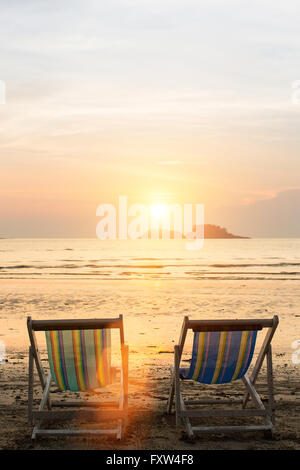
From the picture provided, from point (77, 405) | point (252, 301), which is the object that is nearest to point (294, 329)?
point (252, 301)

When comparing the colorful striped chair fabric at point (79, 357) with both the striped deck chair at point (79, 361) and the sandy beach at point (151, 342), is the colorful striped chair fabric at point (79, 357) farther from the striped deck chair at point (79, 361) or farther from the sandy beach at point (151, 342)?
the sandy beach at point (151, 342)

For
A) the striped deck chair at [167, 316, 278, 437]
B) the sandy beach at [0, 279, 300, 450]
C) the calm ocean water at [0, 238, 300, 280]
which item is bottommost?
the calm ocean water at [0, 238, 300, 280]

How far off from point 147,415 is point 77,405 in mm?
686

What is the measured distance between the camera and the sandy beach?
13.5 feet

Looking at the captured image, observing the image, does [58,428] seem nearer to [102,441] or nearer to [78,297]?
[102,441]

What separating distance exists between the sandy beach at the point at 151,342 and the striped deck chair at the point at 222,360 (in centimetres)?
16

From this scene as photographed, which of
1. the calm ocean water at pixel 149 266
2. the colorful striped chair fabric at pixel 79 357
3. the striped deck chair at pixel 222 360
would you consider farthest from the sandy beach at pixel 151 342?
the calm ocean water at pixel 149 266

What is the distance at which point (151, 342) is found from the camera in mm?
8930

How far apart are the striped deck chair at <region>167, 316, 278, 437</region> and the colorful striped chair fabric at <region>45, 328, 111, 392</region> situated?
2.14 ft

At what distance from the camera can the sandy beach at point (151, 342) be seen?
13.5 ft

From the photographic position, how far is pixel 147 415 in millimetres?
4727

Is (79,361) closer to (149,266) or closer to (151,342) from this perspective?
(151,342)

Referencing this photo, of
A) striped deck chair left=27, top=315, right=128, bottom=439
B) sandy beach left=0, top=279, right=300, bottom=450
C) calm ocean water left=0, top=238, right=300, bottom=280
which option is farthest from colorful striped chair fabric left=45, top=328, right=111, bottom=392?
calm ocean water left=0, top=238, right=300, bottom=280

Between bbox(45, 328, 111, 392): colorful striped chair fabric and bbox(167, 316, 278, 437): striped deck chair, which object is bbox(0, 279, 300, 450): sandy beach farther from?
bbox(45, 328, 111, 392): colorful striped chair fabric
